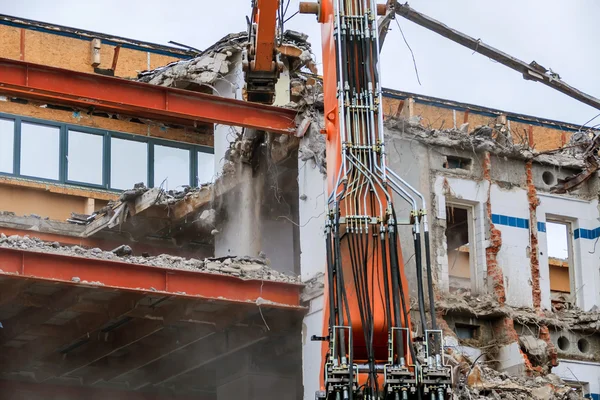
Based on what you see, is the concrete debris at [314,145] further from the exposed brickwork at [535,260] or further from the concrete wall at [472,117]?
the concrete wall at [472,117]

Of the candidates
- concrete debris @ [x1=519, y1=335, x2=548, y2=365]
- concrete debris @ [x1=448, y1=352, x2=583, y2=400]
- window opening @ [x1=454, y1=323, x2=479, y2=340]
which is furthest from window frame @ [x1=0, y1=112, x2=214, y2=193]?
concrete debris @ [x1=448, y1=352, x2=583, y2=400]

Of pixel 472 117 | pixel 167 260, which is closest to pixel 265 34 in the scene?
pixel 167 260

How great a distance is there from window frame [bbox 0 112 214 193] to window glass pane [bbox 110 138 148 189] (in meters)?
0.11

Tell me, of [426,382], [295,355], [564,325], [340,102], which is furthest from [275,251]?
[426,382]

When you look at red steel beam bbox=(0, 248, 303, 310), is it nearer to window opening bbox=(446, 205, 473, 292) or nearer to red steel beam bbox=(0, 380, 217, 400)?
window opening bbox=(446, 205, 473, 292)

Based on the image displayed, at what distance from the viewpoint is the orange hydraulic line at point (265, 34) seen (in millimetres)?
20109

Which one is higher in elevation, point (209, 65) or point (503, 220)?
point (209, 65)

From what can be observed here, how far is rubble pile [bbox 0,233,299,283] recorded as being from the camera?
19.8m

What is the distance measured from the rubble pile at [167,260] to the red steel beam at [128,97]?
2.84 meters

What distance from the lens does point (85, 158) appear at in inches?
1454

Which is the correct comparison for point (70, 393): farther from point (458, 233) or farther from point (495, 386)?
point (495, 386)

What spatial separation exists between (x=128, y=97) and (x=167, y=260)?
3495 millimetres

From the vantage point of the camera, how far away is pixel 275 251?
84.5 feet

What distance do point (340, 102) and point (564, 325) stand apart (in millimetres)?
9729
